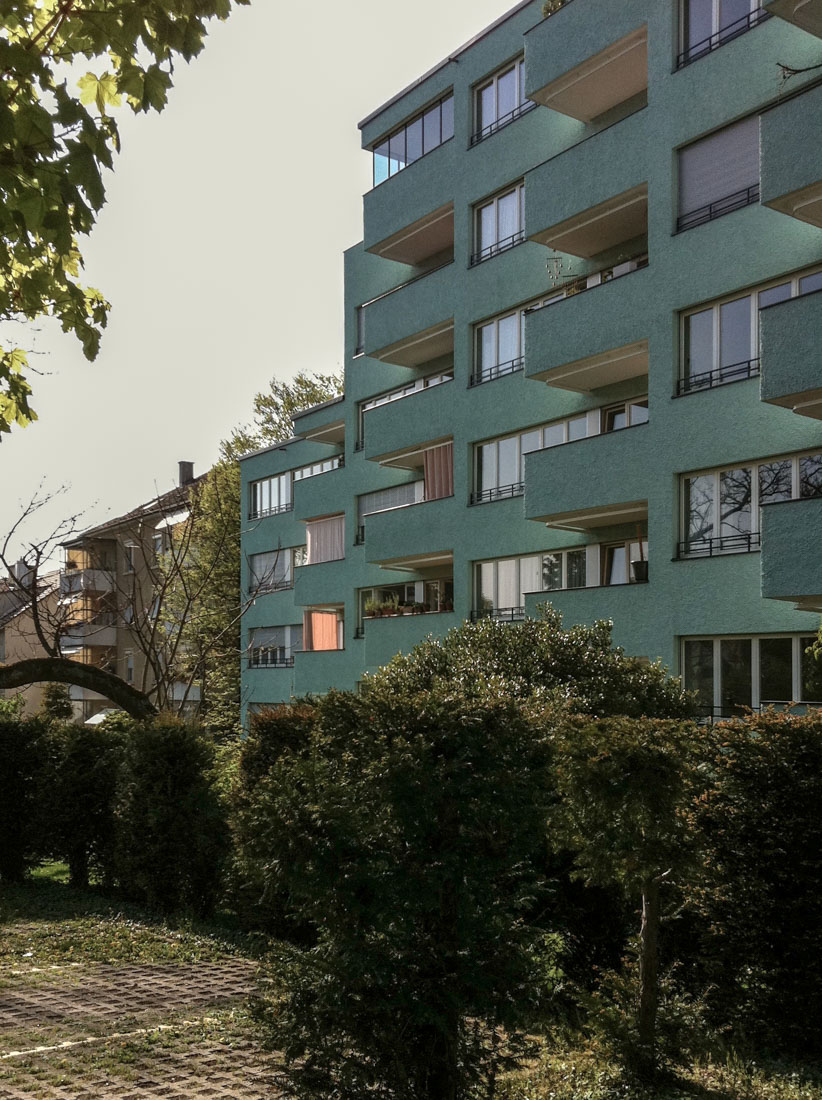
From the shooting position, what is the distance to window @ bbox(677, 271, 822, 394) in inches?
727

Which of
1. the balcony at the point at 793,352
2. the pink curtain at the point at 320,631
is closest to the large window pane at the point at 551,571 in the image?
the balcony at the point at 793,352

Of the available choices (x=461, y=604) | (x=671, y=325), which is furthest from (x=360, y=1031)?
(x=461, y=604)

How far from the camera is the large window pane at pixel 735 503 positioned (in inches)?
743

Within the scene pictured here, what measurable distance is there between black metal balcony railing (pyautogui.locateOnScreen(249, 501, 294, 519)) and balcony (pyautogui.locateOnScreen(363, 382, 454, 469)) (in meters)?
12.1

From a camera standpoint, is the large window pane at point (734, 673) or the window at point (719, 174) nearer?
the large window pane at point (734, 673)

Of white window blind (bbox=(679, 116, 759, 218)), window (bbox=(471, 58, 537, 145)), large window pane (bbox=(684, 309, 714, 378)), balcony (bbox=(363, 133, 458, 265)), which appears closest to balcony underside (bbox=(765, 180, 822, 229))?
white window blind (bbox=(679, 116, 759, 218))

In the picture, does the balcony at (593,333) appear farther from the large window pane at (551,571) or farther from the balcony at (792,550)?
the balcony at (792,550)

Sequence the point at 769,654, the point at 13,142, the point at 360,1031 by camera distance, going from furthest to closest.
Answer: the point at 769,654 < the point at 360,1031 < the point at 13,142

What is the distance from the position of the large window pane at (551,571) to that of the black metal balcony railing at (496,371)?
4.55m

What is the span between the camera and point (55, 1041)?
8.27 m

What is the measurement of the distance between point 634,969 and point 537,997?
6.92 feet

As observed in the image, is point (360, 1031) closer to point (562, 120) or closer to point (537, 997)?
point (537, 997)

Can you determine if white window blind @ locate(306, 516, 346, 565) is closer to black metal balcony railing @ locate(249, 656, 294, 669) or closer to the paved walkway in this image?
black metal balcony railing @ locate(249, 656, 294, 669)

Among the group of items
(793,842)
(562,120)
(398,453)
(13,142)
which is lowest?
(793,842)
